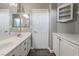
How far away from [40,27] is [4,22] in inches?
25.6

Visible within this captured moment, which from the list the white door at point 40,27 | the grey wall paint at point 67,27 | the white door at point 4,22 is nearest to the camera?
the white door at point 4,22

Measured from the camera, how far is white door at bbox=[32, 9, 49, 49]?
7.30 ft

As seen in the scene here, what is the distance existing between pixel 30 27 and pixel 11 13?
16.1 inches

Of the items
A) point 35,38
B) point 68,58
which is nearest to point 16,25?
point 35,38

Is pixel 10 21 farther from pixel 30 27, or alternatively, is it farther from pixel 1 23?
pixel 30 27

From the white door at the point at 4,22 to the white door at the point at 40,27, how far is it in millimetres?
456

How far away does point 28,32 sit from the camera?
2277 mm

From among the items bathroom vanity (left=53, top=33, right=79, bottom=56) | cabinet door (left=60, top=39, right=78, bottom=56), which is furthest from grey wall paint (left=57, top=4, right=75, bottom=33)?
cabinet door (left=60, top=39, right=78, bottom=56)

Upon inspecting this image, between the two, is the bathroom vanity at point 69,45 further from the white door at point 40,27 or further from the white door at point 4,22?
the white door at point 4,22

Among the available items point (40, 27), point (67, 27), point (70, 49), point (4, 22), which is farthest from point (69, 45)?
point (4, 22)

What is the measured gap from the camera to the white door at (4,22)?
74.4 inches

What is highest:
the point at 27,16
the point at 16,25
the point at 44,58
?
the point at 27,16

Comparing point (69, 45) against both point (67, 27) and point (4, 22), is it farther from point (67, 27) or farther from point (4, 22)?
point (4, 22)

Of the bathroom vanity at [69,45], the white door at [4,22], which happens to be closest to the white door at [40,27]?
the bathroom vanity at [69,45]
